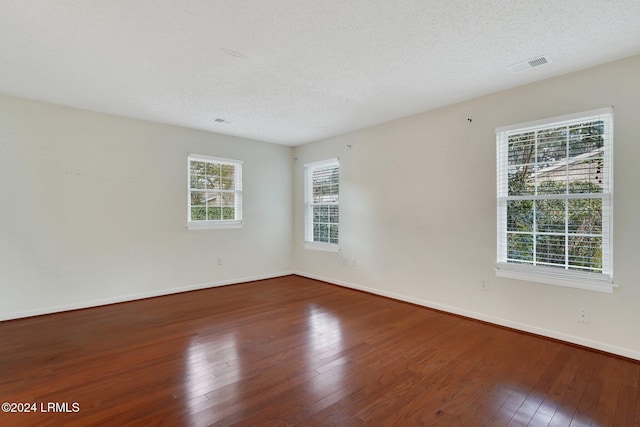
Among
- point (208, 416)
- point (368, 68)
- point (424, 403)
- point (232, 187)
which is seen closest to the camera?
point (208, 416)

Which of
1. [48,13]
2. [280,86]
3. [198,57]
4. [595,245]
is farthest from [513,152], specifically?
[48,13]

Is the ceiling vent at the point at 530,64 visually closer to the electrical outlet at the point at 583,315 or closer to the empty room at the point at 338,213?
the empty room at the point at 338,213

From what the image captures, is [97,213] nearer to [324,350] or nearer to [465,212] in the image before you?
[324,350]

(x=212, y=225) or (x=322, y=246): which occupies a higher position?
(x=212, y=225)

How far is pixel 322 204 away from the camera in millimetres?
5828

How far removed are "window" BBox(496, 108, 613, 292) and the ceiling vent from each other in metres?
0.60

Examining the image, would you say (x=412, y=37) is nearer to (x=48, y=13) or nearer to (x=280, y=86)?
(x=280, y=86)

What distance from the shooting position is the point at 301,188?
6.19 meters

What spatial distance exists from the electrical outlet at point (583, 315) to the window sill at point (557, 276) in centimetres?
21

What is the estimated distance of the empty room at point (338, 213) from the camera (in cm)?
211

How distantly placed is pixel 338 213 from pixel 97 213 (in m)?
3.60

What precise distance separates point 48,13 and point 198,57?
100cm

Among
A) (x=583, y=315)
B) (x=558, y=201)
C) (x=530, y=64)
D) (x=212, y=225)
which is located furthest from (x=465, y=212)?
(x=212, y=225)

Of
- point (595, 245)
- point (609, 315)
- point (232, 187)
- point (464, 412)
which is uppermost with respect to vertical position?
point (232, 187)
